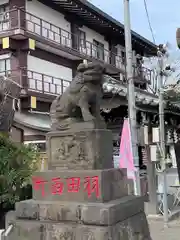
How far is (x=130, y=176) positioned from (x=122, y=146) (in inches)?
25.4

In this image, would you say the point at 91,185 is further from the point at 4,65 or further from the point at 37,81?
the point at 4,65

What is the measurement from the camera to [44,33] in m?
21.1

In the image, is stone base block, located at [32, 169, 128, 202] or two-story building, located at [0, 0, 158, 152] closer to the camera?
stone base block, located at [32, 169, 128, 202]

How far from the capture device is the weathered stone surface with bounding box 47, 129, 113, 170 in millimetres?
5270

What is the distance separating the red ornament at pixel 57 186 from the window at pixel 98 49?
21.2 m

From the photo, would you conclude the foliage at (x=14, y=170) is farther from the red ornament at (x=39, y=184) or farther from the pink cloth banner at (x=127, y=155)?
the pink cloth banner at (x=127, y=155)

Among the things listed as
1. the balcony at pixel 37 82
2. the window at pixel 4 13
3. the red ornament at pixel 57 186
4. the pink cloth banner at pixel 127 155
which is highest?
the window at pixel 4 13

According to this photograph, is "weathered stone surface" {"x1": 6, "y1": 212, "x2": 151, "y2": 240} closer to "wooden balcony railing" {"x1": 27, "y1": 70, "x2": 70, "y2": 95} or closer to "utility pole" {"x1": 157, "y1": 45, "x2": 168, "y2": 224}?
"utility pole" {"x1": 157, "y1": 45, "x2": 168, "y2": 224}

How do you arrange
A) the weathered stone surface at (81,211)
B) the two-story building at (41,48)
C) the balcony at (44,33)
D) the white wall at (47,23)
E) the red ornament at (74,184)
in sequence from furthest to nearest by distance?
the white wall at (47,23)
the two-story building at (41,48)
the balcony at (44,33)
the red ornament at (74,184)
the weathered stone surface at (81,211)

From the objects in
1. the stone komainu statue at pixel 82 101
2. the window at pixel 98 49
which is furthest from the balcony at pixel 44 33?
the stone komainu statue at pixel 82 101

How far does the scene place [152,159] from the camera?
969 centimetres

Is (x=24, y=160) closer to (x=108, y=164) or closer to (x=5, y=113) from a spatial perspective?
(x=108, y=164)

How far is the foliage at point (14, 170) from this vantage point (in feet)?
21.2

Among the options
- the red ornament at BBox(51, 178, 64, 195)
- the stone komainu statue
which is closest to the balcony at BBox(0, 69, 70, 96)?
the stone komainu statue
